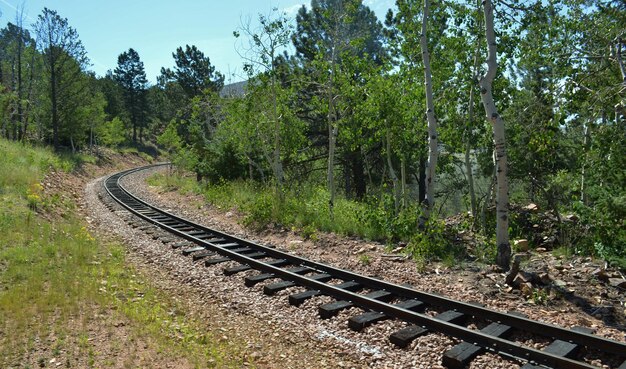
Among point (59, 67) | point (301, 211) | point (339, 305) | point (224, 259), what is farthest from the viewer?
point (59, 67)

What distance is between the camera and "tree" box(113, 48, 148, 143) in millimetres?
62859

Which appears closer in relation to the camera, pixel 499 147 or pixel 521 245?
pixel 499 147

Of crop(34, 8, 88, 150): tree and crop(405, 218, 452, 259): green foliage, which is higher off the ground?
crop(34, 8, 88, 150): tree

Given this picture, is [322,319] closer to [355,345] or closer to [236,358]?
[355,345]

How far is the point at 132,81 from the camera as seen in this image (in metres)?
63.6

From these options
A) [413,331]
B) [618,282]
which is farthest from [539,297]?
[413,331]

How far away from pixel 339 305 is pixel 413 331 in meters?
1.25

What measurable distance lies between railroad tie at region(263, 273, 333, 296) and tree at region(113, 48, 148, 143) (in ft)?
210

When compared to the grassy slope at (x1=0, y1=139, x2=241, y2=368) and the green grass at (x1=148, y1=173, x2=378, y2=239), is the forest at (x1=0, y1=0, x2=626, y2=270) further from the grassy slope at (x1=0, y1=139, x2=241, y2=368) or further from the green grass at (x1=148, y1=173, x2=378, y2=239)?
the grassy slope at (x1=0, y1=139, x2=241, y2=368)

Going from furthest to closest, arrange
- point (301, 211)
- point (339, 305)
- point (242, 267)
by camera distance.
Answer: point (301, 211), point (242, 267), point (339, 305)

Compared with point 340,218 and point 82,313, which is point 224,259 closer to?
point 82,313

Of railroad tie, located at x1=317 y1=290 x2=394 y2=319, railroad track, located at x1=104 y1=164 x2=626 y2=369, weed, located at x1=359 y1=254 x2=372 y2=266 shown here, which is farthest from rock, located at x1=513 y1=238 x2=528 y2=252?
railroad tie, located at x1=317 y1=290 x2=394 y2=319

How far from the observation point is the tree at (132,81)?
6286 centimetres

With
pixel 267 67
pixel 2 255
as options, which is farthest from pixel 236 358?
pixel 267 67
